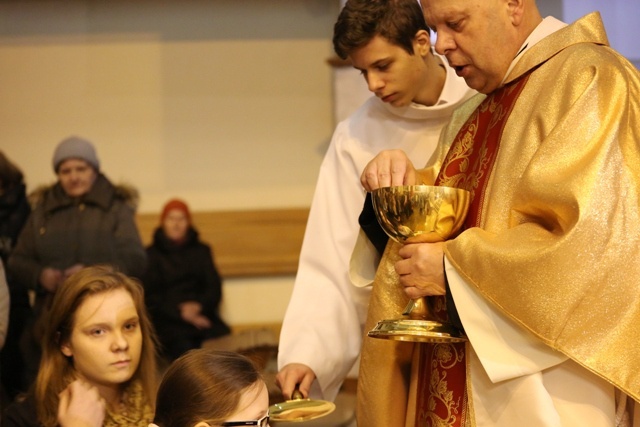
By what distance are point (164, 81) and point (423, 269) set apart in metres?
6.13

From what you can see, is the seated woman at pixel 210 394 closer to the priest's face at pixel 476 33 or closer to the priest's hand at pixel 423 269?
the priest's hand at pixel 423 269

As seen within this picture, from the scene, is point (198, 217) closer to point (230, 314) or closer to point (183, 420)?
point (230, 314)

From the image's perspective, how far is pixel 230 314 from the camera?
8.39m

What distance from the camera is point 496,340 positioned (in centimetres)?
283

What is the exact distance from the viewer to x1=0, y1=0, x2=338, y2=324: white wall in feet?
28.5

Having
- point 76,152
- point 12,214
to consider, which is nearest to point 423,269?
point 76,152

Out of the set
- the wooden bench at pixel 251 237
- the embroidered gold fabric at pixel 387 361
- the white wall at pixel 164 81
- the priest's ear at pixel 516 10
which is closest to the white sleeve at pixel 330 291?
the embroidered gold fabric at pixel 387 361

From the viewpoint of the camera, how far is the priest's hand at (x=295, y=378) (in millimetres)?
3707

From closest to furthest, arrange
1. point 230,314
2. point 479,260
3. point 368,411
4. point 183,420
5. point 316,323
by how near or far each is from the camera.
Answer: point 183,420 → point 479,260 → point 368,411 → point 316,323 → point 230,314

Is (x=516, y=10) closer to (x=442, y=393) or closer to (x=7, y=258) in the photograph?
(x=442, y=393)

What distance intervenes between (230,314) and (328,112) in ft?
6.13

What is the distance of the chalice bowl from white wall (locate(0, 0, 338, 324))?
567 centimetres

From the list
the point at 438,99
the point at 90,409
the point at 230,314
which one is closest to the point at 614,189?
the point at 438,99

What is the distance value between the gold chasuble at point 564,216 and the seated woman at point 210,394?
0.66 meters
